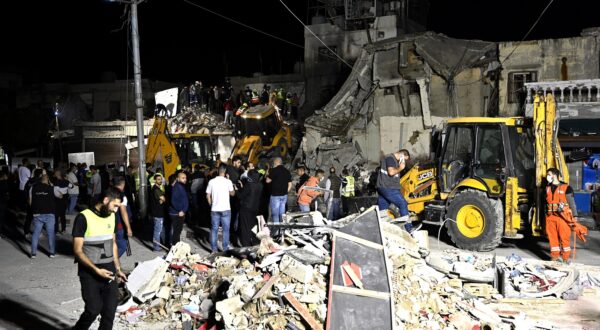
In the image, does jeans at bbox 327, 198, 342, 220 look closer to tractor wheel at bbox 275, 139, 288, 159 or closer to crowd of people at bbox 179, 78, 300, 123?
tractor wheel at bbox 275, 139, 288, 159

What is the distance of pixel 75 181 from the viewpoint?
20234mm

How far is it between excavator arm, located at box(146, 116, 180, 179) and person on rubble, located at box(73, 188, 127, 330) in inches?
593

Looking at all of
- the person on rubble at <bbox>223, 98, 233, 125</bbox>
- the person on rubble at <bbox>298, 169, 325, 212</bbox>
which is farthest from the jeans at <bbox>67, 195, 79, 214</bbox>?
the person on rubble at <bbox>223, 98, 233, 125</bbox>

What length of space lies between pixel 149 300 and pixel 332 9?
3515cm

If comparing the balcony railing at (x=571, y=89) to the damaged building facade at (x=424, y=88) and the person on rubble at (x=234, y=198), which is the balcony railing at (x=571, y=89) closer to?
the damaged building facade at (x=424, y=88)

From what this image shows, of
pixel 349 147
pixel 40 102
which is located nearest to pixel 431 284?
pixel 349 147

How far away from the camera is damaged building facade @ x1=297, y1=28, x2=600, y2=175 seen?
24688mm

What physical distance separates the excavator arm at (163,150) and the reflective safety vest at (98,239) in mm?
15051

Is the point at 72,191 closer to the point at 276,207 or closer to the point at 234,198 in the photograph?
the point at 234,198

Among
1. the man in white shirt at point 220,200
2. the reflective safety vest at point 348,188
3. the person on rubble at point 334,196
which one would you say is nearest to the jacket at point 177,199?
the man in white shirt at point 220,200

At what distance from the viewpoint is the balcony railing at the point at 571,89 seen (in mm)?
22516

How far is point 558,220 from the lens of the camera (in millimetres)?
11516

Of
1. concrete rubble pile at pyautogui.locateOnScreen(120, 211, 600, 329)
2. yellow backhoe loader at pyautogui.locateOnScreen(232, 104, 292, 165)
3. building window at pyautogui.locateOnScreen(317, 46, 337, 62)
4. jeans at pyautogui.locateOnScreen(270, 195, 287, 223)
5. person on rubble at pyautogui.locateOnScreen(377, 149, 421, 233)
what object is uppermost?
building window at pyautogui.locateOnScreen(317, 46, 337, 62)

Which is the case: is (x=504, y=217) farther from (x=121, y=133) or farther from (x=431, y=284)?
(x=121, y=133)
